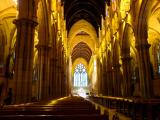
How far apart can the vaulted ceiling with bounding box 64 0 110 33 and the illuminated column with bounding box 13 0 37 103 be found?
2602cm

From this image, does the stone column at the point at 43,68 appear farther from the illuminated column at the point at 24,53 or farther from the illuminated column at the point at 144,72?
the illuminated column at the point at 144,72

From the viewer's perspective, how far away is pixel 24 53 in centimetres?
954

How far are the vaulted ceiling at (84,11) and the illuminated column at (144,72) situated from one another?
21.1 metres

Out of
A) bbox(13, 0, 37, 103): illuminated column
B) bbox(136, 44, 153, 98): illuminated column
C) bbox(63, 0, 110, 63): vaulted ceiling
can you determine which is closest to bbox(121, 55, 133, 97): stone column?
bbox(136, 44, 153, 98): illuminated column

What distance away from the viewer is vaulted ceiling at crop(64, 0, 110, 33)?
118 ft

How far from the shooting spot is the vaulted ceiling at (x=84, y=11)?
36.1 metres

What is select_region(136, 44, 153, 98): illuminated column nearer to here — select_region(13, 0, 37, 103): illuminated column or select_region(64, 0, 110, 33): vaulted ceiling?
select_region(13, 0, 37, 103): illuminated column

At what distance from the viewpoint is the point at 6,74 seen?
22.9 meters

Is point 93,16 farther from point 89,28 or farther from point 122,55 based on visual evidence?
point 122,55

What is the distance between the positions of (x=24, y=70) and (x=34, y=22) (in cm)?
246

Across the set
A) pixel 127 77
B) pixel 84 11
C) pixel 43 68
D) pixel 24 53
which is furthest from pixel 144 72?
pixel 84 11

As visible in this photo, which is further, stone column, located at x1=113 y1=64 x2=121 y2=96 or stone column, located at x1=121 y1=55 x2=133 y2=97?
stone column, located at x1=113 y1=64 x2=121 y2=96

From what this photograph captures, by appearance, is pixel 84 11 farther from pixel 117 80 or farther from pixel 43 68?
pixel 43 68

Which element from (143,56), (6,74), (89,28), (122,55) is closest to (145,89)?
(143,56)
